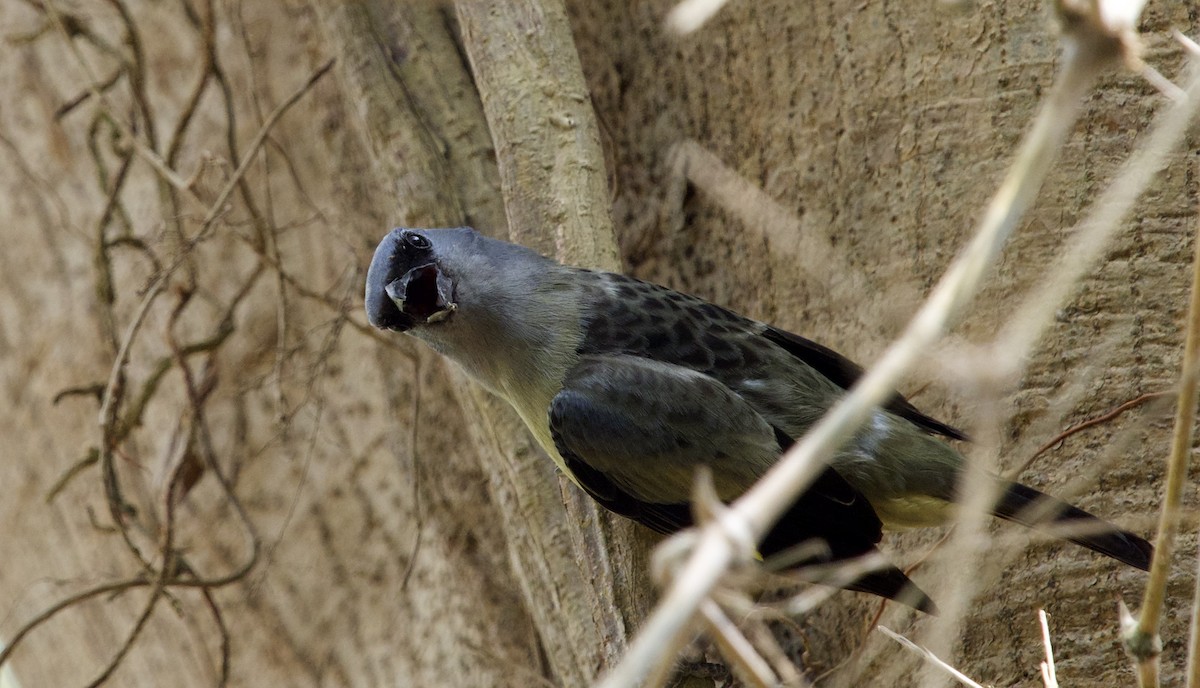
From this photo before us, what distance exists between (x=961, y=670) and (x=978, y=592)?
0.57 feet

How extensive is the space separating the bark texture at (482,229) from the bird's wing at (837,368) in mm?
94

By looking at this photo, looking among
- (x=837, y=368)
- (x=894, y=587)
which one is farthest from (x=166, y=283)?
(x=894, y=587)

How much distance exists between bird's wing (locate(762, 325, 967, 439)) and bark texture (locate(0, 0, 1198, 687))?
94 millimetres

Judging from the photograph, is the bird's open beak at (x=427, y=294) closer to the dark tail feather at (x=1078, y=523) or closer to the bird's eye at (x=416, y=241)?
the bird's eye at (x=416, y=241)

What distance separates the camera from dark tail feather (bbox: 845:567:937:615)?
232cm

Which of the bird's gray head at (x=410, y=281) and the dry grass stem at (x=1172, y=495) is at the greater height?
the bird's gray head at (x=410, y=281)

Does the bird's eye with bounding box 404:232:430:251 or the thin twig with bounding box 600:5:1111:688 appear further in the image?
the bird's eye with bounding box 404:232:430:251

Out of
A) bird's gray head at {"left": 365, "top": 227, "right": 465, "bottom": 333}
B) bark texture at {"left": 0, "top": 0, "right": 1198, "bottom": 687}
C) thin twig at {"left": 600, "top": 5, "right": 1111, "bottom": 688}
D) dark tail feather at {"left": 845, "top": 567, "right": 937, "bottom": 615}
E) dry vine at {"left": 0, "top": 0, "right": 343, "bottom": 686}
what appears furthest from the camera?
dry vine at {"left": 0, "top": 0, "right": 343, "bottom": 686}

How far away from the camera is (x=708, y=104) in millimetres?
3154

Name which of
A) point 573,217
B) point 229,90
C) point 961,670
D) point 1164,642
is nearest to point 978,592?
point 961,670

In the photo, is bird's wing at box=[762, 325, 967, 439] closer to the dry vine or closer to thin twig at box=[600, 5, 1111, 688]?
the dry vine

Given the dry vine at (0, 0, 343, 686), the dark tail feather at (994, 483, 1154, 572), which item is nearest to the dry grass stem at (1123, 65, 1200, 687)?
the dark tail feather at (994, 483, 1154, 572)

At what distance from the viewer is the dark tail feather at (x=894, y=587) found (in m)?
2.32

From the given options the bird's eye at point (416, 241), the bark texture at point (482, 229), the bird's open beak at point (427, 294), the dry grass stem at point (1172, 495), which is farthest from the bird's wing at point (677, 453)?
the dry grass stem at point (1172, 495)
